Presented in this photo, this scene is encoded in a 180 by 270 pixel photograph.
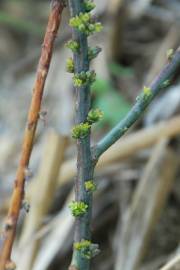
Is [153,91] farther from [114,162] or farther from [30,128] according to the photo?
[114,162]

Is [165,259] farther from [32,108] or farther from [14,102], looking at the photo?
[14,102]

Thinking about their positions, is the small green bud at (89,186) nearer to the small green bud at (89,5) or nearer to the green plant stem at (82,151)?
the green plant stem at (82,151)

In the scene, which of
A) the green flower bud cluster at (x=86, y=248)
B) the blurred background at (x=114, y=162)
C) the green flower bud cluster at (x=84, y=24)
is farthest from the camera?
the blurred background at (x=114, y=162)

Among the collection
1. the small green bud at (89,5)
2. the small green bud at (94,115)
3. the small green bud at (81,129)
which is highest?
the small green bud at (89,5)

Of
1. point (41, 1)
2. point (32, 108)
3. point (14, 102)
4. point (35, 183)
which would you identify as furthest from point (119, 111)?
point (41, 1)

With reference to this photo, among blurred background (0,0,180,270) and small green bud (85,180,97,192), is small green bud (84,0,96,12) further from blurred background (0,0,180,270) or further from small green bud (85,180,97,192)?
blurred background (0,0,180,270)

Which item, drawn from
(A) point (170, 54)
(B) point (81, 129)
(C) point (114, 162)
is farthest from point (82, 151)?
(C) point (114, 162)

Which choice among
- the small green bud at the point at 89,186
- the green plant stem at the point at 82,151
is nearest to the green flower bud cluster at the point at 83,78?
the green plant stem at the point at 82,151
